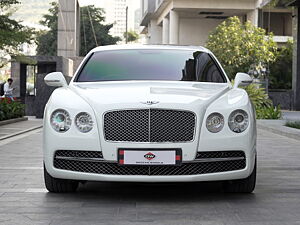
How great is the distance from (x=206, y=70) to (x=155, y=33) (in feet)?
228

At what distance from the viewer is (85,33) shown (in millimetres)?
84188

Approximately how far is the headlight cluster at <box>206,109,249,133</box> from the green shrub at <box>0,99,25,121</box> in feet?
51.3

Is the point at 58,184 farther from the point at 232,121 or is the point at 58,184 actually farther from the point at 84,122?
the point at 232,121

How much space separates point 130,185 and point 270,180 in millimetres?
1746

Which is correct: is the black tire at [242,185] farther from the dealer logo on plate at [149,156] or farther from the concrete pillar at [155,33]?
the concrete pillar at [155,33]

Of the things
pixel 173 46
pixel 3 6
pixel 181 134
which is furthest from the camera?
pixel 3 6

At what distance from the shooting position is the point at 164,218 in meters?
5.31

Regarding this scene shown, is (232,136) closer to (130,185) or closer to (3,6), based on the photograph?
(130,185)

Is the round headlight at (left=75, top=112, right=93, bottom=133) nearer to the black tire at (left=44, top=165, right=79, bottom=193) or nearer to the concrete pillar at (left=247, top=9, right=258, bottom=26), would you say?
the black tire at (left=44, top=165, right=79, bottom=193)

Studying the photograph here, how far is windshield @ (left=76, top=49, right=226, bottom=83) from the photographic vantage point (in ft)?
23.8

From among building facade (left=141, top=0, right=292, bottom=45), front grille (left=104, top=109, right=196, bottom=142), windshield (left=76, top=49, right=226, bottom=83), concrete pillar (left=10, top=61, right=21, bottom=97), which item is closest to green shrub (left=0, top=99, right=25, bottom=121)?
concrete pillar (left=10, top=61, right=21, bottom=97)

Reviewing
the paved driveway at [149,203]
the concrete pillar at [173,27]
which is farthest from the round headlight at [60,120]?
the concrete pillar at [173,27]

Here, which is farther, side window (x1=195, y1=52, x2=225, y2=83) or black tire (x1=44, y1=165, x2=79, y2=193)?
side window (x1=195, y1=52, x2=225, y2=83)

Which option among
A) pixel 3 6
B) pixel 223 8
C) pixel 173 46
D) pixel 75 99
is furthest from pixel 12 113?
pixel 223 8
